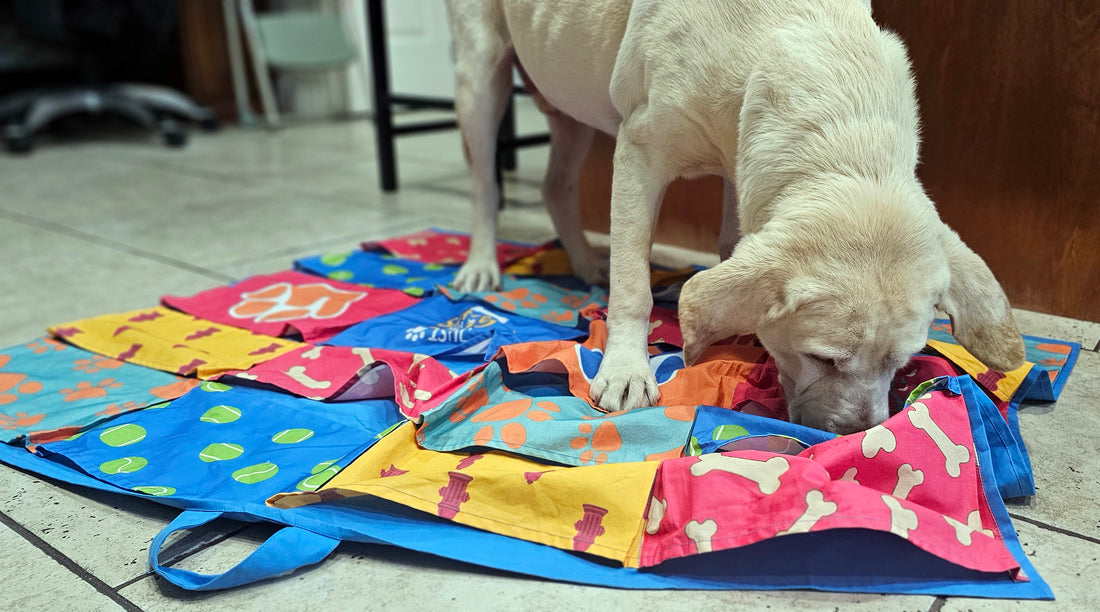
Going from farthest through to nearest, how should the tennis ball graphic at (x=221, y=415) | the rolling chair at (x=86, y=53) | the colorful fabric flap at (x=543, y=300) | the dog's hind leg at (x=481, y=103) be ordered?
1. the rolling chair at (x=86, y=53)
2. the dog's hind leg at (x=481, y=103)
3. the colorful fabric flap at (x=543, y=300)
4. the tennis ball graphic at (x=221, y=415)

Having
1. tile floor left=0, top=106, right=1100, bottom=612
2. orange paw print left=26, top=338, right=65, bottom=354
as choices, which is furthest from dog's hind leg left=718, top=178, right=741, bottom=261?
orange paw print left=26, top=338, right=65, bottom=354

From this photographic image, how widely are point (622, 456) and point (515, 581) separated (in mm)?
362

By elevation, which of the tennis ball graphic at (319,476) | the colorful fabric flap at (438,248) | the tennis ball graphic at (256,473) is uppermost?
the tennis ball graphic at (319,476)

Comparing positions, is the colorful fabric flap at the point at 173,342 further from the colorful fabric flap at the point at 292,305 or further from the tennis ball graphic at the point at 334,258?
the tennis ball graphic at the point at 334,258

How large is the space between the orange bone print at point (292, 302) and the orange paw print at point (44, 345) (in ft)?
1.55

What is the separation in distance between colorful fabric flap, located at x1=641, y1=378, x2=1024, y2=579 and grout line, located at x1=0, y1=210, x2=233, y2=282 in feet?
7.31

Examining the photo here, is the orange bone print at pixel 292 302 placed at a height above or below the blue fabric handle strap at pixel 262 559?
below

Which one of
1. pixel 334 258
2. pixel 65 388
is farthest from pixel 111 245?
pixel 65 388

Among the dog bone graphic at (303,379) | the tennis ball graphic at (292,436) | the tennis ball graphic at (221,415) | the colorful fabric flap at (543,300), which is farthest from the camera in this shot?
the colorful fabric flap at (543,300)

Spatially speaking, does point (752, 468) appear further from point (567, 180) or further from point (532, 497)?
point (567, 180)

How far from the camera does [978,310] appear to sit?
158cm

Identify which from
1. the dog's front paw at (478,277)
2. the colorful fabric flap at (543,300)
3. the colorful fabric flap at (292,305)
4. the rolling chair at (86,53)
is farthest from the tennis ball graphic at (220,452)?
the rolling chair at (86,53)

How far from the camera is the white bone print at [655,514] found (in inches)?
55.2

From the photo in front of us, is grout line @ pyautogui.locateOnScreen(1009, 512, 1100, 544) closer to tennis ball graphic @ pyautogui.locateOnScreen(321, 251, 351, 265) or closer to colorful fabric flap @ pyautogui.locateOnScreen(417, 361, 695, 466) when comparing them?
colorful fabric flap @ pyautogui.locateOnScreen(417, 361, 695, 466)
